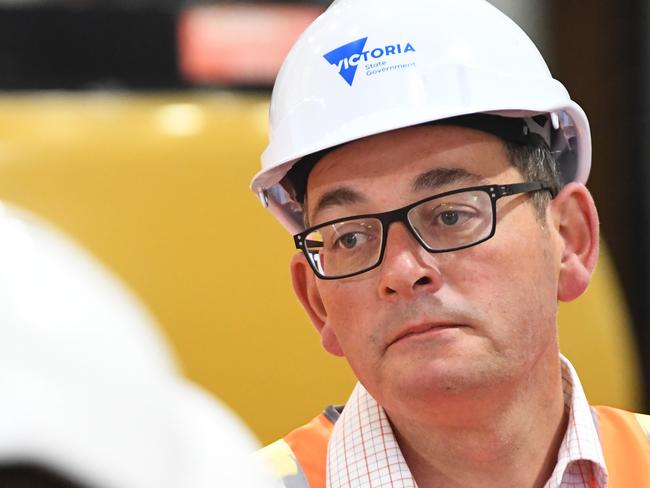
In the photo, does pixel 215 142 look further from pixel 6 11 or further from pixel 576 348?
pixel 6 11

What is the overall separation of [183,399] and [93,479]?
0.05 m

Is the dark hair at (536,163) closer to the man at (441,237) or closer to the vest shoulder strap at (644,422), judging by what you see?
the man at (441,237)

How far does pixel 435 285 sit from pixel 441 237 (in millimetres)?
55

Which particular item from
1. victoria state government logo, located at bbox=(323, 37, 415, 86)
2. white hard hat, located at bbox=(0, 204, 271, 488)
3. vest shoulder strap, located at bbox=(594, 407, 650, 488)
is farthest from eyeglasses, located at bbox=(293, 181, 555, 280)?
white hard hat, located at bbox=(0, 204, 271, 488)

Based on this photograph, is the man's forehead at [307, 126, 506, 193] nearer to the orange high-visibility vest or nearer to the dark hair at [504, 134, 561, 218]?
the dark hair at [504, 134, 561, 218]

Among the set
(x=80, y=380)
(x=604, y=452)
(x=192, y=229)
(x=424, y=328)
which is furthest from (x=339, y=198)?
(x=80, y=380)

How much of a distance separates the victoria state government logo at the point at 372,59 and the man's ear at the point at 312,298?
210mm

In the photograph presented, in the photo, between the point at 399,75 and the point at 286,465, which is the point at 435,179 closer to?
the point at 399,75

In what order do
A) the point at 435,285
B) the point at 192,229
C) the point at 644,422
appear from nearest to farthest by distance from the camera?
the point at 435,285, the point at 644,422, the point at 192,229

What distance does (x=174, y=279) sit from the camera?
152 cm

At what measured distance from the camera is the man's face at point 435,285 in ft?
3.06

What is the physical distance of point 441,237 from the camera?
97 cm

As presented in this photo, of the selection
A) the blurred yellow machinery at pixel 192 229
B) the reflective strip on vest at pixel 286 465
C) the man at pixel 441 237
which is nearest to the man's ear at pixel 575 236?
the man at pixel 441 237

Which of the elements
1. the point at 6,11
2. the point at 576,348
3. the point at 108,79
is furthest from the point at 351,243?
the point at 6,11
